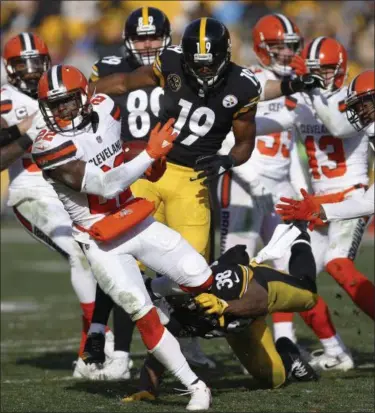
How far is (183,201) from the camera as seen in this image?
5438 millimetres

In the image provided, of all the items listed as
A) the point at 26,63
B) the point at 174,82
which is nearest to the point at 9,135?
the point at 26,63

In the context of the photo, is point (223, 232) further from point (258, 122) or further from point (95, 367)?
point (95, 367)

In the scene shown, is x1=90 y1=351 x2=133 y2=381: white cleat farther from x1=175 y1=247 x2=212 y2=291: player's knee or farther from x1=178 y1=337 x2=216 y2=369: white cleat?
x1=175 y1=247 x2=212 y2=291: player's knee

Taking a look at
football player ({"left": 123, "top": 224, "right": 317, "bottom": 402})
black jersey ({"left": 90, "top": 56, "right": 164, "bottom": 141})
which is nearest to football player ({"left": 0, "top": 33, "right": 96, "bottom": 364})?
black jersey ({"left": 90, "top": 56, "right": 164, "bottom": 141})

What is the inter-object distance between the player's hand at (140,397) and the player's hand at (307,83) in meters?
1.88

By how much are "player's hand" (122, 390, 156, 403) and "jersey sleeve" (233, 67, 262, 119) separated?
1.46m

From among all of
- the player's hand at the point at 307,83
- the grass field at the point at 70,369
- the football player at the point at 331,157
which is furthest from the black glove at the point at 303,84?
the grass field at the point at 70,369

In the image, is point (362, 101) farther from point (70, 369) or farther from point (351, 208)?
point (70, 369)

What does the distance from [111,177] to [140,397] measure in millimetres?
1017

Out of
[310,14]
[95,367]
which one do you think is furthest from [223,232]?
[310,14]

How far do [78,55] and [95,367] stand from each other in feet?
23.8

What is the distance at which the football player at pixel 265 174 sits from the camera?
636 centimetres

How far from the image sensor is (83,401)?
4.80 m

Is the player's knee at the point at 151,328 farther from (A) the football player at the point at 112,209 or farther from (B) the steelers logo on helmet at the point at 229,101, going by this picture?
(B) the steelers logo on helmet at the point at 229,101
